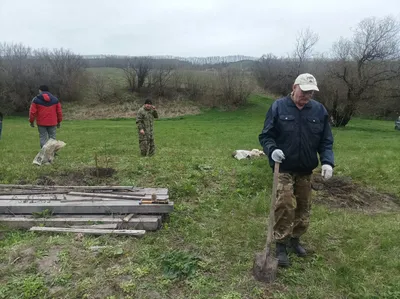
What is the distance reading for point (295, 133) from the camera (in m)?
3.97

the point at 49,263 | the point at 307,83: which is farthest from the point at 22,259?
the point at 307,83

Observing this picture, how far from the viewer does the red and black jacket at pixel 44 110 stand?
9.13m

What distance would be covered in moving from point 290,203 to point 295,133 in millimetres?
806

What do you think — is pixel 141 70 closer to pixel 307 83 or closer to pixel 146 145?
pixel 146 145

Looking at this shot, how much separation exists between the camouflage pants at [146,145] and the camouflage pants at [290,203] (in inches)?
259

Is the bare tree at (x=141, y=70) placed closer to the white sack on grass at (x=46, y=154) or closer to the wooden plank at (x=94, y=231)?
the white sack on grass at (x=46, y=154)

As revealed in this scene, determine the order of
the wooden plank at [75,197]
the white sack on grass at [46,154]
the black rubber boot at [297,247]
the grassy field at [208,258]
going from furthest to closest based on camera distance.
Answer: the white sack on grass at [46,154], the wooden plank at [75,197], the black rubber boot at [297,247], the grassy field at [208,258]

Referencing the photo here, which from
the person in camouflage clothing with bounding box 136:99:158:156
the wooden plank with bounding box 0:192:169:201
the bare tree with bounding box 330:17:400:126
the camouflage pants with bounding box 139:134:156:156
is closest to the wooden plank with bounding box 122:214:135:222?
the wooden plank with bounding box 0:192:169:201

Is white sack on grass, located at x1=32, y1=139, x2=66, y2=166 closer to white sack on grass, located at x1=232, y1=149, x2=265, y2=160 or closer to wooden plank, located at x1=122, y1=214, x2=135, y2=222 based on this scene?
wooden plank, located at x1=122, y1=214, x2=135, y2=222


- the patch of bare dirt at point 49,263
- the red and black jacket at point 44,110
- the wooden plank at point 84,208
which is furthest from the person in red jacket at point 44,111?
the patch of bare dirt at point 49,263

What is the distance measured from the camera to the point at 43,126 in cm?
938

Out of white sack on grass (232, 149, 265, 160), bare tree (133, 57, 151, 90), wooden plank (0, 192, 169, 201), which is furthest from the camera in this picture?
bare tree (133, 57, 151, 90)

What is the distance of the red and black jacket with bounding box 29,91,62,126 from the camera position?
9130 millimetres

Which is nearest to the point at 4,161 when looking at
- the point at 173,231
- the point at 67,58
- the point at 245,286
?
the point at 173,231
